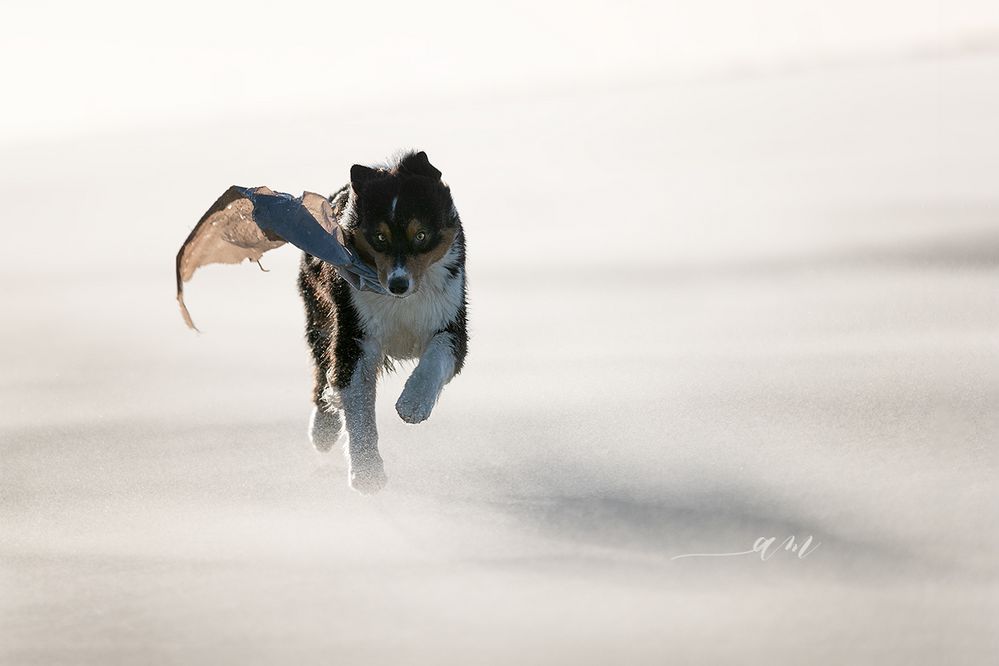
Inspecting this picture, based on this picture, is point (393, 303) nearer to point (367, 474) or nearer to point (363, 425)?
point (363, 425)

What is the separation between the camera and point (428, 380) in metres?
9.59

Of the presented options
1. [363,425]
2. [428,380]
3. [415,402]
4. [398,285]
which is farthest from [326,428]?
[398,285]

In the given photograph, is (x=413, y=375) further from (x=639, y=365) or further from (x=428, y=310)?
(x=639, y=365)

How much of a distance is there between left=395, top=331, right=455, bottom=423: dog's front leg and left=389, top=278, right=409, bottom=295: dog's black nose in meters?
0.54

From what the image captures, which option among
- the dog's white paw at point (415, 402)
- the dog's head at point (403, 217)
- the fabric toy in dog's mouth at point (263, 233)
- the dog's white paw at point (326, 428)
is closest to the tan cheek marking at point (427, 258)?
the dog's head at point (403, 217)

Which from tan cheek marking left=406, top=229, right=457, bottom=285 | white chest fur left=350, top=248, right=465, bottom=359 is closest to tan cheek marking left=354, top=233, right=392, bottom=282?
tan cheek marking left=406, top=229, right=457, bottom=285

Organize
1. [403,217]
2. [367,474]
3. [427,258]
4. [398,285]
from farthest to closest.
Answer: [367,474]
[427,258]
[403,217]
[398,285]

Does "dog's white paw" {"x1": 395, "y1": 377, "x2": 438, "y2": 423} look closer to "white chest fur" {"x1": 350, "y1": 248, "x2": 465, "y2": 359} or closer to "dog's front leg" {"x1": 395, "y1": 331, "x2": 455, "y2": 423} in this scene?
"dog's front leg" {"x1": 395, "y1": 331, "x2": 455, "y2": 423}

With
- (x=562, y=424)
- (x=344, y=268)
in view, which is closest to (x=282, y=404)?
(x=562, y=424)

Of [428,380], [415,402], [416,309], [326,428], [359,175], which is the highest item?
[359,175]

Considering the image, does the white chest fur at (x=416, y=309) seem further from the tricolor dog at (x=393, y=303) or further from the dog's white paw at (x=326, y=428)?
the dog's white paw at (x=326, y=428)

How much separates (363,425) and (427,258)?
87 cm

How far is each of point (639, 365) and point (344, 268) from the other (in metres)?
3.25

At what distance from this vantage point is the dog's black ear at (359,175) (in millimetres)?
9727
